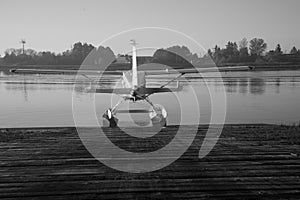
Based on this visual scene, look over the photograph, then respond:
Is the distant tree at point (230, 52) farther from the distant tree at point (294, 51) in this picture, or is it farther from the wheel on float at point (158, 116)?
the wheel on float at point (158, 116)

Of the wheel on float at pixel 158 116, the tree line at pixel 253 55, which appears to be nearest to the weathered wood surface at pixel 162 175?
the wheel on float at pixel 158 116

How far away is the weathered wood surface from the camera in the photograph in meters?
4.30

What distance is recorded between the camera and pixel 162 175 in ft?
16.5

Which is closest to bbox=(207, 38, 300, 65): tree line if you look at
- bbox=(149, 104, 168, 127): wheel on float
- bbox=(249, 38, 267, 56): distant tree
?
bbox=(249, 38, 267, 56): distant tree

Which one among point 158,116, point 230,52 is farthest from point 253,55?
point 158,116

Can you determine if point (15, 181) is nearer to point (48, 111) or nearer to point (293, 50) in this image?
point (48, 111)

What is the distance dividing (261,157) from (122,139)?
3500mm

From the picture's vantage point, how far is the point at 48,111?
18.2m

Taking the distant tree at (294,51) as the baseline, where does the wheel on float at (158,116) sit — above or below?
below

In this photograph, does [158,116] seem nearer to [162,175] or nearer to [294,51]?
[162,175]

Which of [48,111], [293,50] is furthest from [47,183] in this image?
[293,50]

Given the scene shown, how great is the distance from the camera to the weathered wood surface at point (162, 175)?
169 inches

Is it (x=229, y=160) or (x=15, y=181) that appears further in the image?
(x=229, y=160)

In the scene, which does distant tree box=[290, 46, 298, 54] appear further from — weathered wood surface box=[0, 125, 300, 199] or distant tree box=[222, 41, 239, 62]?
weathered wood surface box=[0, 125, 300, 199]
